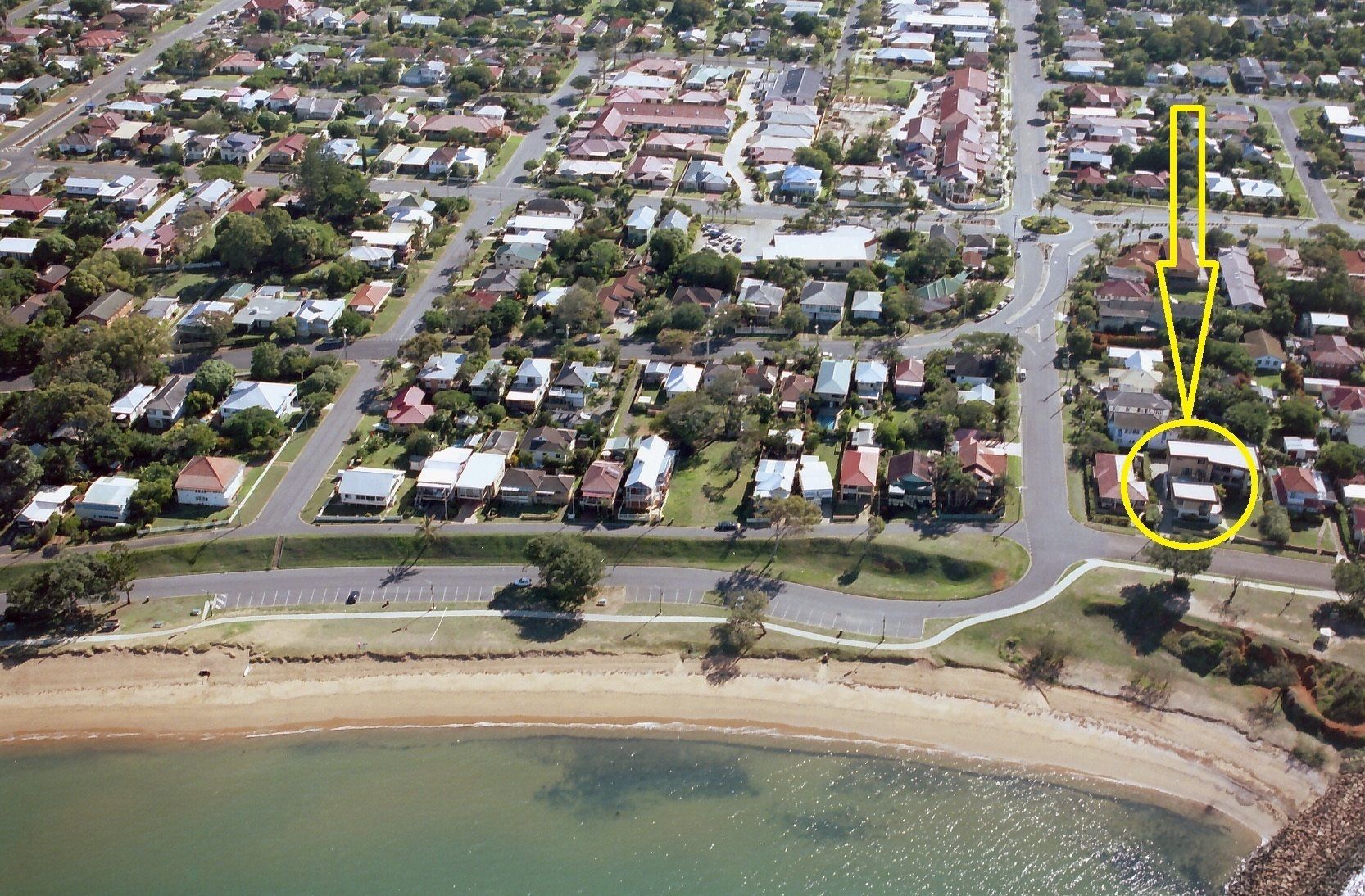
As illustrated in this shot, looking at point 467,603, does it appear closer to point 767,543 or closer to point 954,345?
point 767,543

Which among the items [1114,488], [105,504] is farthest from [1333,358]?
[105,504]

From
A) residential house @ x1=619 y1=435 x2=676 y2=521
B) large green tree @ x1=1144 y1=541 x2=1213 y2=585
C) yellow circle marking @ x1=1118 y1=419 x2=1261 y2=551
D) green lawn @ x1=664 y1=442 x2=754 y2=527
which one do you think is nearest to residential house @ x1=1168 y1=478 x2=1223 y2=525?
yellow circle marking @ x1=1118 y1=419 x2=1261 y2=551

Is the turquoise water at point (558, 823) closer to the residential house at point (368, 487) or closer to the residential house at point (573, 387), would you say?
the residential house at point (368, 487)

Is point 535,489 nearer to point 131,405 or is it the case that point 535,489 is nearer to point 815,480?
point 815,480

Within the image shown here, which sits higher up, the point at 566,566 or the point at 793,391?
the point at 566,566

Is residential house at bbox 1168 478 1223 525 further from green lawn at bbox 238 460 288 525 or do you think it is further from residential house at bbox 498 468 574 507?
green lawn at bbox 238 460 288 525

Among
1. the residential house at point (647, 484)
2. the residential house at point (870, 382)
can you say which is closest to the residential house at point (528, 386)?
the residential house at point (647, 484)

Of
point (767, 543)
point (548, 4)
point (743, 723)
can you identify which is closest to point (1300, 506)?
point (767, 543)
